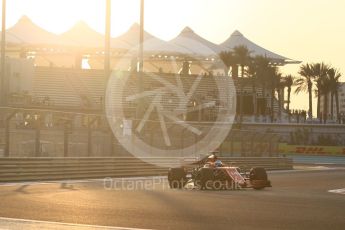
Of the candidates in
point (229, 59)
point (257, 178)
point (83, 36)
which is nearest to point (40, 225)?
point (257, 178)

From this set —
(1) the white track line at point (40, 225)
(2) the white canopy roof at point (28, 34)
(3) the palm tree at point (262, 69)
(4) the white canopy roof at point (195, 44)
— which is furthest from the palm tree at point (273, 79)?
(1) the white track line at point (40, 225)

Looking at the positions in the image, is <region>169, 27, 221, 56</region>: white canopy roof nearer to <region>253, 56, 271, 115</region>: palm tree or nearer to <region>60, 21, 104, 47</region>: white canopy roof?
<region>253, 56, 271, 115</region>: palm tree

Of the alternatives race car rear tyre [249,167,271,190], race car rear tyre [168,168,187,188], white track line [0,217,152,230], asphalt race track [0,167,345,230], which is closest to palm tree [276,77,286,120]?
race car rear tyre [249,167,271,190]

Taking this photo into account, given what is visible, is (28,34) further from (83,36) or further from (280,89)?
(280,89)

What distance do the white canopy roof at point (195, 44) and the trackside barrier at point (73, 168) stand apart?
181 feet

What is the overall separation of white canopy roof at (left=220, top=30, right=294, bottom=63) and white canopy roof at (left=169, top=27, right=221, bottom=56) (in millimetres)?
1412

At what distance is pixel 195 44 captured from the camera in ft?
294

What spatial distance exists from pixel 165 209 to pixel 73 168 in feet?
39.5

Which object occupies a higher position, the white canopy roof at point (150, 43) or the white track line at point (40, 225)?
the white canopy roof at point (150, 43)

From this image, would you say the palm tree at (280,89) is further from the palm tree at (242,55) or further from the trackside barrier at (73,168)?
the trackside barrier at (73,168)

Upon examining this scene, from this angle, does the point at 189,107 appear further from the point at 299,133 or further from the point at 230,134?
the point at 230,134

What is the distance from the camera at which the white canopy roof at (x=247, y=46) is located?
88312 millimetres

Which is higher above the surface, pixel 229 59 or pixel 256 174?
pixel 229 59

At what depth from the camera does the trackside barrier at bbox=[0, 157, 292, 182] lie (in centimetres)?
2420
